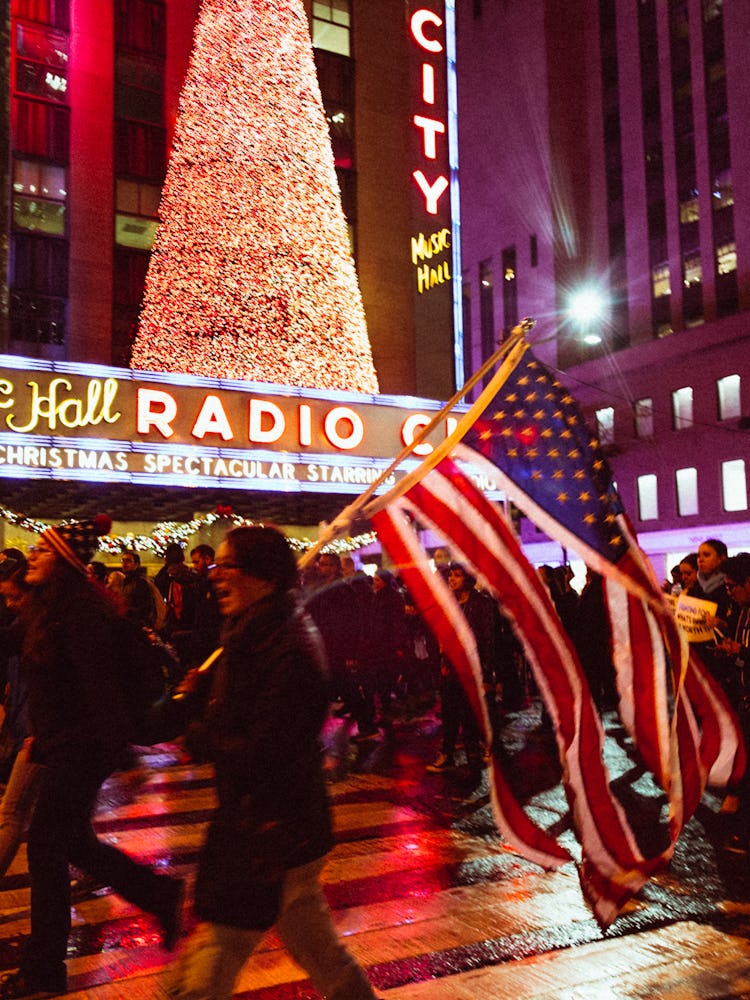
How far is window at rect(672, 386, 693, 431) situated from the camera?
38875 millimetres

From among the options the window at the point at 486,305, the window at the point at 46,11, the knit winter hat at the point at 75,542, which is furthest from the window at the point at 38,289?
the window at the point at 486,305

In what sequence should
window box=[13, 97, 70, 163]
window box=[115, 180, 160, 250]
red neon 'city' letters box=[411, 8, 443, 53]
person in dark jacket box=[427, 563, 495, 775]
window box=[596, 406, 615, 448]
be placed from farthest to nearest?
window box=[596, 406, 615, 448] → red neon 'city' letters box=[411, 8, 443, 53] → window box=[115, 180, 160, 250] → window box=[13, 97, 70, 163] → person in dark jacket box=[427, 563, 495, 775]

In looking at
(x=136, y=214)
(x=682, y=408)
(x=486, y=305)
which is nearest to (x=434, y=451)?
(x=136, y=214)

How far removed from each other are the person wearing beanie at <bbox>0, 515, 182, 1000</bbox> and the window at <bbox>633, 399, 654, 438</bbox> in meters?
38.9

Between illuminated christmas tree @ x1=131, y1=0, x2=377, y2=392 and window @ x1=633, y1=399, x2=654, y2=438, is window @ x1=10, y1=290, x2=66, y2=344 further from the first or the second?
window @ x1=633, y1=399, x2=654, y2=438

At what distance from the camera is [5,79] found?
19359 millimetres

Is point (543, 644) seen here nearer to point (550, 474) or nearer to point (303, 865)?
point (550, 474)

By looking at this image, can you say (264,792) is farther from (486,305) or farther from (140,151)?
(486,305)

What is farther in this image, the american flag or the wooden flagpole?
the american flag

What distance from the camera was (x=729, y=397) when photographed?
1464 inches

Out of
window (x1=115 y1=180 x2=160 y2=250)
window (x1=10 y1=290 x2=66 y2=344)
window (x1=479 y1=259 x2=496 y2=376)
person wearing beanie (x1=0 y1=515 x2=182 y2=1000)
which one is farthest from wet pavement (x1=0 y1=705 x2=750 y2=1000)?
window (x1=479 y1=259 x2=496 y2=376)

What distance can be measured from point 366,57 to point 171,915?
79.3 ft

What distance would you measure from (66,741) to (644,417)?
39623 millimetres

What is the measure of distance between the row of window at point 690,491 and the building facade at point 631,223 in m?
0.08
